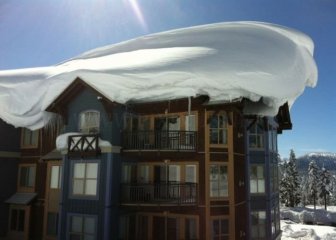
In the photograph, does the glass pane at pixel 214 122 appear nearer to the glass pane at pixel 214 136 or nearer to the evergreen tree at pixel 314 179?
the glass pane at pixel 214 136

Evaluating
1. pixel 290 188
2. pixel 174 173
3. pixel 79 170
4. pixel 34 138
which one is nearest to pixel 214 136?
pixel 174 173

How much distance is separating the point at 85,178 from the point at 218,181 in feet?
24.3

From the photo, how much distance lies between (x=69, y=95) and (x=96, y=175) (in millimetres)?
5003

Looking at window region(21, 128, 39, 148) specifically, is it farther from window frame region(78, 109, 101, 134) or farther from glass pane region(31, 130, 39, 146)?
window frame region(78, 109, 101, 134)

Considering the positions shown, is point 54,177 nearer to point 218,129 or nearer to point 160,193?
point 160,193

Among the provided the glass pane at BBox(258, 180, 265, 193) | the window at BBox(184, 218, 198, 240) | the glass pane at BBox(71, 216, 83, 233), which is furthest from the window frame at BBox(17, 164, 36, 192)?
the glass pane at BBox(258, 180, 265, 193)

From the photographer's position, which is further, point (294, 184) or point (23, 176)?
point (294, 184)

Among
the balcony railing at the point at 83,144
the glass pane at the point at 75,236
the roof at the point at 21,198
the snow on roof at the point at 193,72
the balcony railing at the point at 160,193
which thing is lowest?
the glass pane at the point at 75,236

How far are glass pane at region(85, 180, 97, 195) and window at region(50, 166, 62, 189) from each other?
3.95 metres

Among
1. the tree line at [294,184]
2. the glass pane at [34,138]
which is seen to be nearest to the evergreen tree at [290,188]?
the tree line at [294,184]

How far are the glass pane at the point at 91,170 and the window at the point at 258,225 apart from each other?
971cm

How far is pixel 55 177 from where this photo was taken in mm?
23500

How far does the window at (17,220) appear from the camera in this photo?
24777 millimetres

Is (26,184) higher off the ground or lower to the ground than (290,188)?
higher
